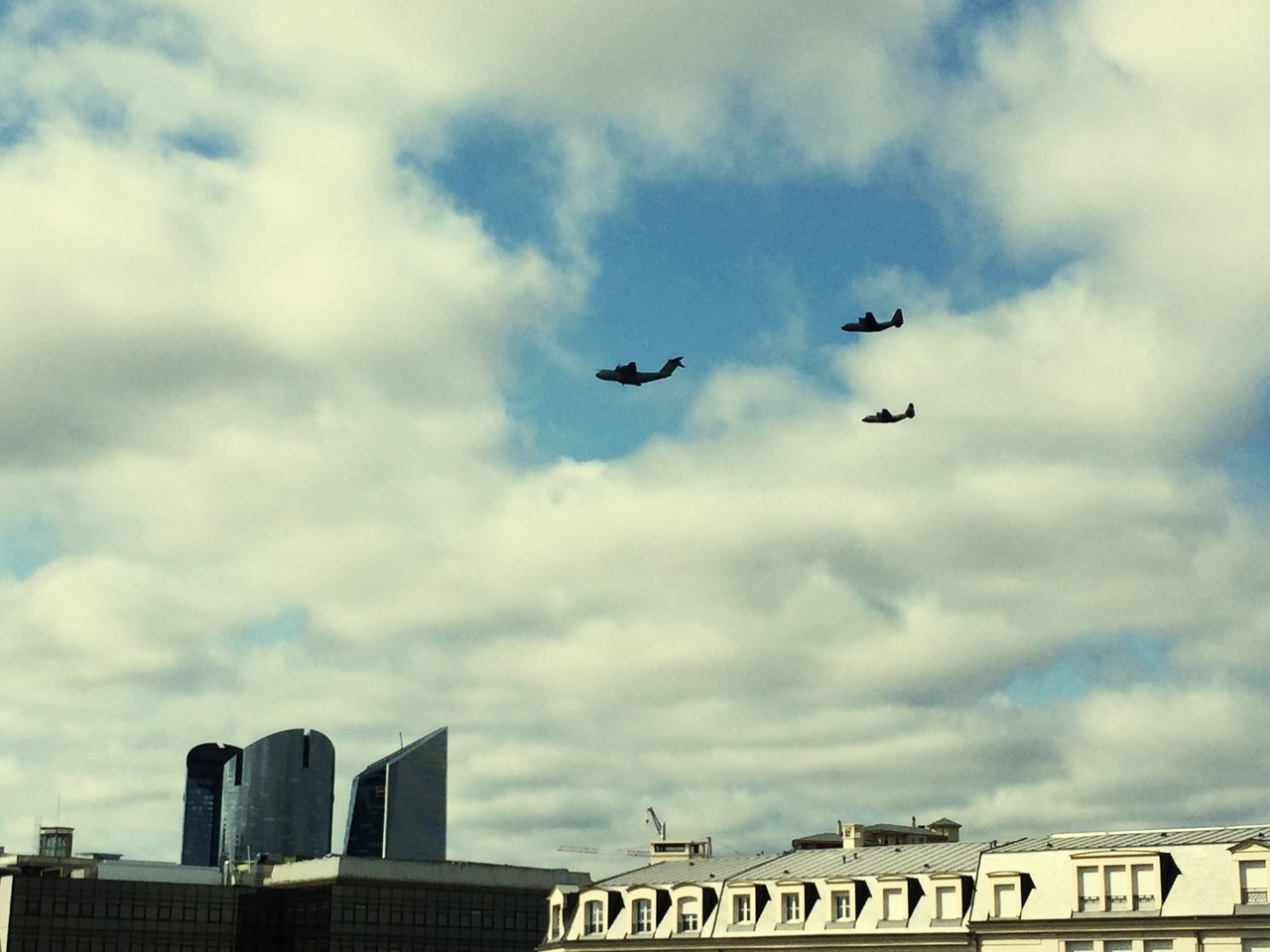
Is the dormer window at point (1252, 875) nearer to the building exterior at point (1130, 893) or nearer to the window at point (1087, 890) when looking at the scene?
the building exterior at point (1130, 893)

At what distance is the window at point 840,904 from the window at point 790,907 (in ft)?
9.89

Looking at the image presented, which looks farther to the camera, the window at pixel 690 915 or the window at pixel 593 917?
the window at pixel 593 917

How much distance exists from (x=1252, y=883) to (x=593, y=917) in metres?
55.0

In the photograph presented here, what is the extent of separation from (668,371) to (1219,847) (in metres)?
44.9

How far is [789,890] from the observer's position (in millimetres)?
130750

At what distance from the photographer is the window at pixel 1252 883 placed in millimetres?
107438

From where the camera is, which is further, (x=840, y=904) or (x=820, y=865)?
(x=820, y=865)

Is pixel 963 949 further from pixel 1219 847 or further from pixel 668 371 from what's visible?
pixel 668 371

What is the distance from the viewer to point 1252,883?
108 metres

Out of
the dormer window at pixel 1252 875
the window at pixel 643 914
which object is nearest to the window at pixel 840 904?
the window at pixel 643 914

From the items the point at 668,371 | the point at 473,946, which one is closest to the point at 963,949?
the point at 668,371

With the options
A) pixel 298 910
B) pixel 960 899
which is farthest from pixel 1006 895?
pixel 298 910

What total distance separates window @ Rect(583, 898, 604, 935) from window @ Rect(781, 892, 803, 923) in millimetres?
18113

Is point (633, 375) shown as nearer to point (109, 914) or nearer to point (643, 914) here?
point (643, 914)
